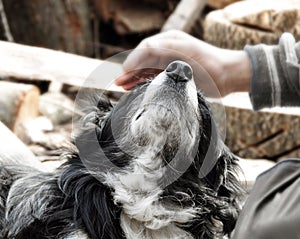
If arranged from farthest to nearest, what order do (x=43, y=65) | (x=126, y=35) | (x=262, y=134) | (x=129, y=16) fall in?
1. (x=126, y=35)
2. (x=129, y=16)
3. (x=262, y=134)
4. (x=43, y=65)

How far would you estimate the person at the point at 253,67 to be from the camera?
218 cm

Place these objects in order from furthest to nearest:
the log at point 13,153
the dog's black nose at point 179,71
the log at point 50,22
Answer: the log at point 50,22 → the log at point 13,153 → the dog's black nose at point 179,71

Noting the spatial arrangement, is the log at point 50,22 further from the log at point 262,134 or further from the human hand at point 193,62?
the human hand at point 193,62

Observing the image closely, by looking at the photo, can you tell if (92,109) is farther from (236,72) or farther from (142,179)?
(236,72)

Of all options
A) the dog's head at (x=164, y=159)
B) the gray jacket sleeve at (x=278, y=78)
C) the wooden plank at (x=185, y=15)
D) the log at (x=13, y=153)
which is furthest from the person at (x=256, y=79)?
the wooden plank at (x=185, y=15)

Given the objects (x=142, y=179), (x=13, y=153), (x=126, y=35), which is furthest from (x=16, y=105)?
(x=126, y=35)

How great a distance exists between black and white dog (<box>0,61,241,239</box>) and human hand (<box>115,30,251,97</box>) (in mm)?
101

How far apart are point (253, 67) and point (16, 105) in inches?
77.4

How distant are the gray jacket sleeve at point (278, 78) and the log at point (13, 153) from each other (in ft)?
2.61

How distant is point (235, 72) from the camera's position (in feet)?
7.60

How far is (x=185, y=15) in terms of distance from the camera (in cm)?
561

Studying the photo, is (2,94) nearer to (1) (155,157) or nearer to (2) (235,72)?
(2) (235,72)

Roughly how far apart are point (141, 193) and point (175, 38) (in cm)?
53

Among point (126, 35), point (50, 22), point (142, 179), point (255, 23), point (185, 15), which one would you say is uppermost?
point (142, 179)
